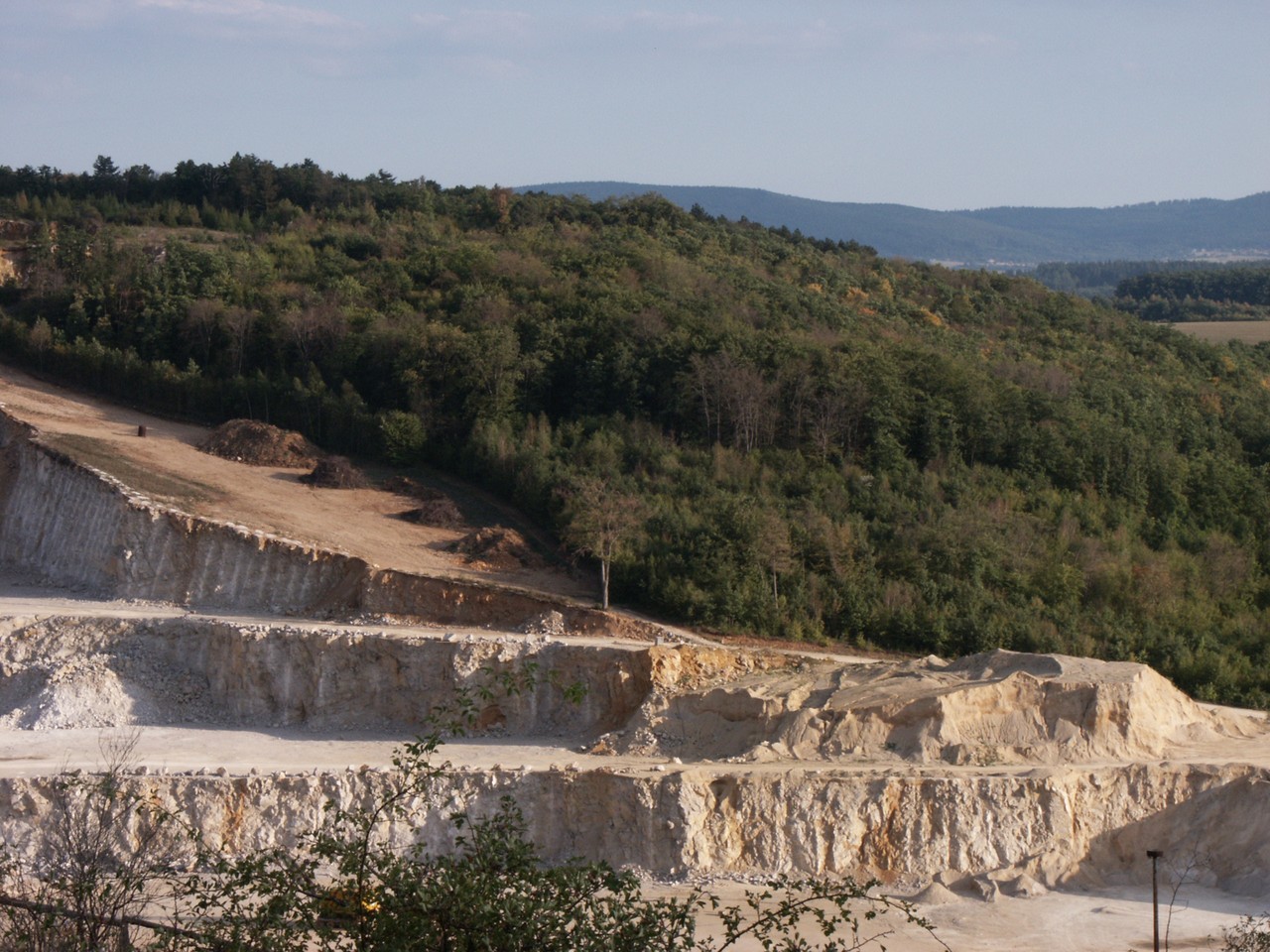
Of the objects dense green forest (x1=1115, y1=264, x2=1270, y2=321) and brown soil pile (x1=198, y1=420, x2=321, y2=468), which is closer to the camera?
brown soil pile (x1=198, y1=420, x2=321, y2=468)

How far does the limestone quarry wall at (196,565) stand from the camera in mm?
26938

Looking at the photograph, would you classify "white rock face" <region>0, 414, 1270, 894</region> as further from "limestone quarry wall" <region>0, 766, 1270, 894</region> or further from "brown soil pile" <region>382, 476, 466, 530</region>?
"brown soil pile" <region>382, 476, 466, 530</region>

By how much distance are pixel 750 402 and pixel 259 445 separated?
12.8 metres

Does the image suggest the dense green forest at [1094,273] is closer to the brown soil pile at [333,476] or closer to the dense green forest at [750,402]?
the dense green forest at [750,402]

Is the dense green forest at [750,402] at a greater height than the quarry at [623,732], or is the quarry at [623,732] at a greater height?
the dense green forest at [750,402]

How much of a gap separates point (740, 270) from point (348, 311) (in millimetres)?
13370

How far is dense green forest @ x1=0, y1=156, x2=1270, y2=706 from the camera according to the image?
2797 cm

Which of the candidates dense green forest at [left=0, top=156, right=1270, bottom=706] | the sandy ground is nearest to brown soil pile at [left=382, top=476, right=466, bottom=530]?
the sandy ground

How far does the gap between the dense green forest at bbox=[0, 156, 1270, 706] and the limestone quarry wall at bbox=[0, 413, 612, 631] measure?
320 centimetres

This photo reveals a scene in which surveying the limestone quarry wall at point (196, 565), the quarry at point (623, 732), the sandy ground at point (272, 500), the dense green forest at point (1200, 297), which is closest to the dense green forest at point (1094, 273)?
the dense green forest at point (1200, 297)

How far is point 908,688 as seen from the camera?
2216 cm

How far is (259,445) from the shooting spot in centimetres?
3531

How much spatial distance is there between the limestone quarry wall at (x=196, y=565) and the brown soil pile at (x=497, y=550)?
8.27 feet

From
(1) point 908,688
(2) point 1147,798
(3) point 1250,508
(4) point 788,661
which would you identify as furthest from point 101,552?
(3) point 1250,508
